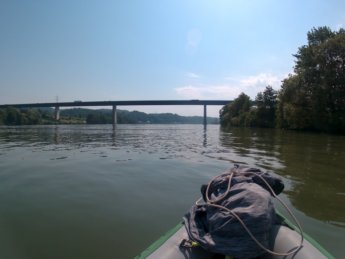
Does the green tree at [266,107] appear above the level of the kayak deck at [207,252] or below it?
above

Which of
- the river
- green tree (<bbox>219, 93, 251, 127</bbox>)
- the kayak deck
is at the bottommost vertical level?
the river

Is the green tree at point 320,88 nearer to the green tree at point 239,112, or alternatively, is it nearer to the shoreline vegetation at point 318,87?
the shoreline vegetation at point 318,87

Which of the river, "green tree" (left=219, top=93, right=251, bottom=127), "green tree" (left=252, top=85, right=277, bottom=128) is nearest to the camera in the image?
the river

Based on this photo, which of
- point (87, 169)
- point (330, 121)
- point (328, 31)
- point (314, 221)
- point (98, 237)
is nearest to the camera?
point (98, 237)

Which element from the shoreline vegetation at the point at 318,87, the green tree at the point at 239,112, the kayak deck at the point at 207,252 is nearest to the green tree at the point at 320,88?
the shoreline vegetation at the point at 318,87

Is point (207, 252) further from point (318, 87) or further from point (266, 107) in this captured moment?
point (266, 107)

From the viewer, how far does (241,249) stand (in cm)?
323

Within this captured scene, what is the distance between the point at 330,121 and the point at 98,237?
141 ft

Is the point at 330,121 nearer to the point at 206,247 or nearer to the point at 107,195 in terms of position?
the point at 107,195

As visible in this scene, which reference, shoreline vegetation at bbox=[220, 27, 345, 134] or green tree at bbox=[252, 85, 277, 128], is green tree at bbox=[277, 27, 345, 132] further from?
green tree at bbox=[252, 85, 277, 128]

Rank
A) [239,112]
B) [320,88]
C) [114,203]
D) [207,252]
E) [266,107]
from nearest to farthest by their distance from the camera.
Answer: [207,252] → [114,203] → [320,88] → [266,107] → [239,112]

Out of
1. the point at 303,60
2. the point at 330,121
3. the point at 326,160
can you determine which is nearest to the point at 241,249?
the point at 326,160

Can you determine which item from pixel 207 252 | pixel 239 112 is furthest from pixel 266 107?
pixel 207 252

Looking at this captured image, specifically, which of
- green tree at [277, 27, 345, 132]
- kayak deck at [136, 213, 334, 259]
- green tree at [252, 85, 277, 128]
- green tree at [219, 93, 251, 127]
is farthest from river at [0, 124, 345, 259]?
green tree at [219, 93, 251, 127]
